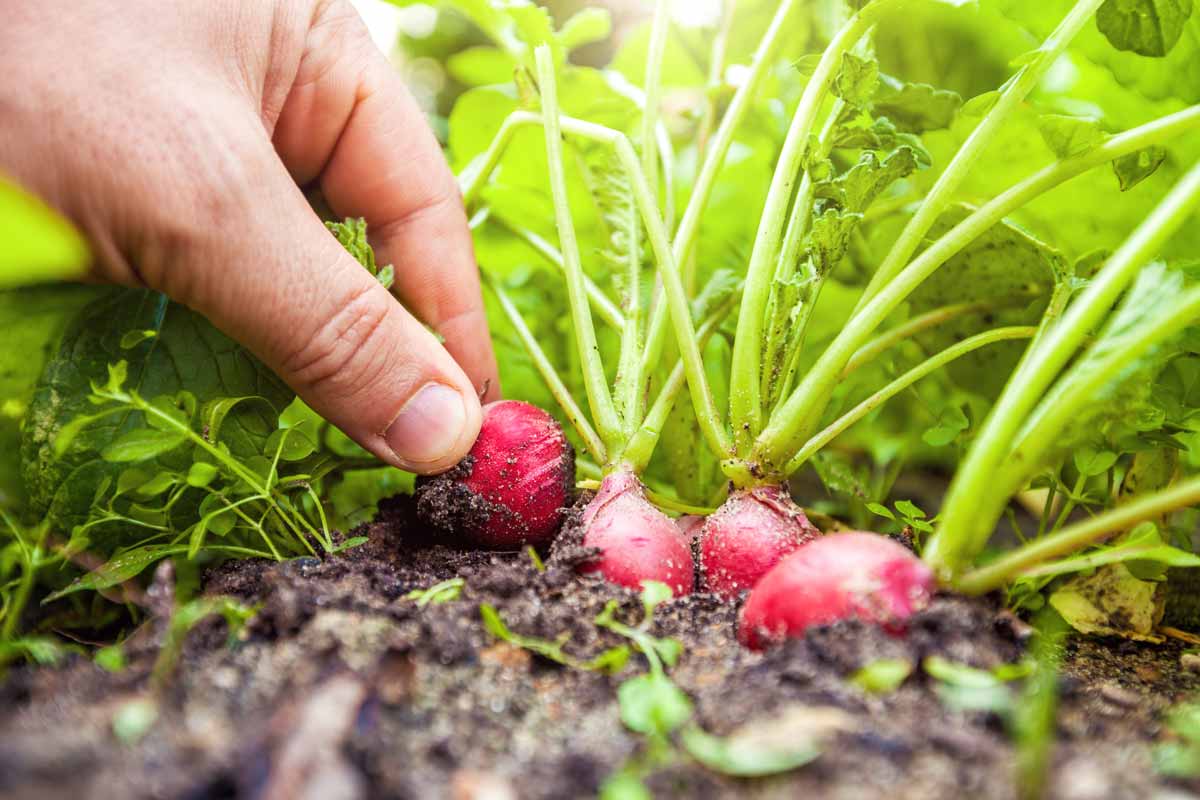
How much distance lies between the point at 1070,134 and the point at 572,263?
27.0 inches

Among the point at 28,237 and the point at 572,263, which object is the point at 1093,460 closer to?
the point at 572,263

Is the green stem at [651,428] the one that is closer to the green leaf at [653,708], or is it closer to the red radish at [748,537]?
the red radish at [748,537]

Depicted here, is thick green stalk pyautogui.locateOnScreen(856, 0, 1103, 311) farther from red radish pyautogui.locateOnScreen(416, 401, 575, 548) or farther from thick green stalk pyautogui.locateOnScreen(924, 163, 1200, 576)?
red radish pyautogui.locateOnScreen(416, 401, 575, 548)

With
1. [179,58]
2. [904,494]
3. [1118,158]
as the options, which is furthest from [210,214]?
[904,494]

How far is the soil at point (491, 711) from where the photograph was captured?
0.51m

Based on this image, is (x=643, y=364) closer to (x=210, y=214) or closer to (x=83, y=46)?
(x=210, y=214)

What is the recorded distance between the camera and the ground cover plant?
2.43 ft

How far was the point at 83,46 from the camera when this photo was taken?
3.01ft

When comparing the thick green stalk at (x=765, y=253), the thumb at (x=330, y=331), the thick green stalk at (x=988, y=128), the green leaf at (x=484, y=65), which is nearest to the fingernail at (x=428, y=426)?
→ the thumb at (x=330, y=331)

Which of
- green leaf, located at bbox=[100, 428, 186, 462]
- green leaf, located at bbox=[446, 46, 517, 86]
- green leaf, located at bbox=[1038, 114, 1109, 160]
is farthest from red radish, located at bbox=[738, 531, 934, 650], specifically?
green leaf, located at bbox=[446, 46, 517, 86]

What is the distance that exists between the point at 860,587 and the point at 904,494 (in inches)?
56.8

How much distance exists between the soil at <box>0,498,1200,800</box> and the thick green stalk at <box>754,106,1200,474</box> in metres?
0.29

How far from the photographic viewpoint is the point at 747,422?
1.10 meters

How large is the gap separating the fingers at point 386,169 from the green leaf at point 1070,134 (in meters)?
0.90
